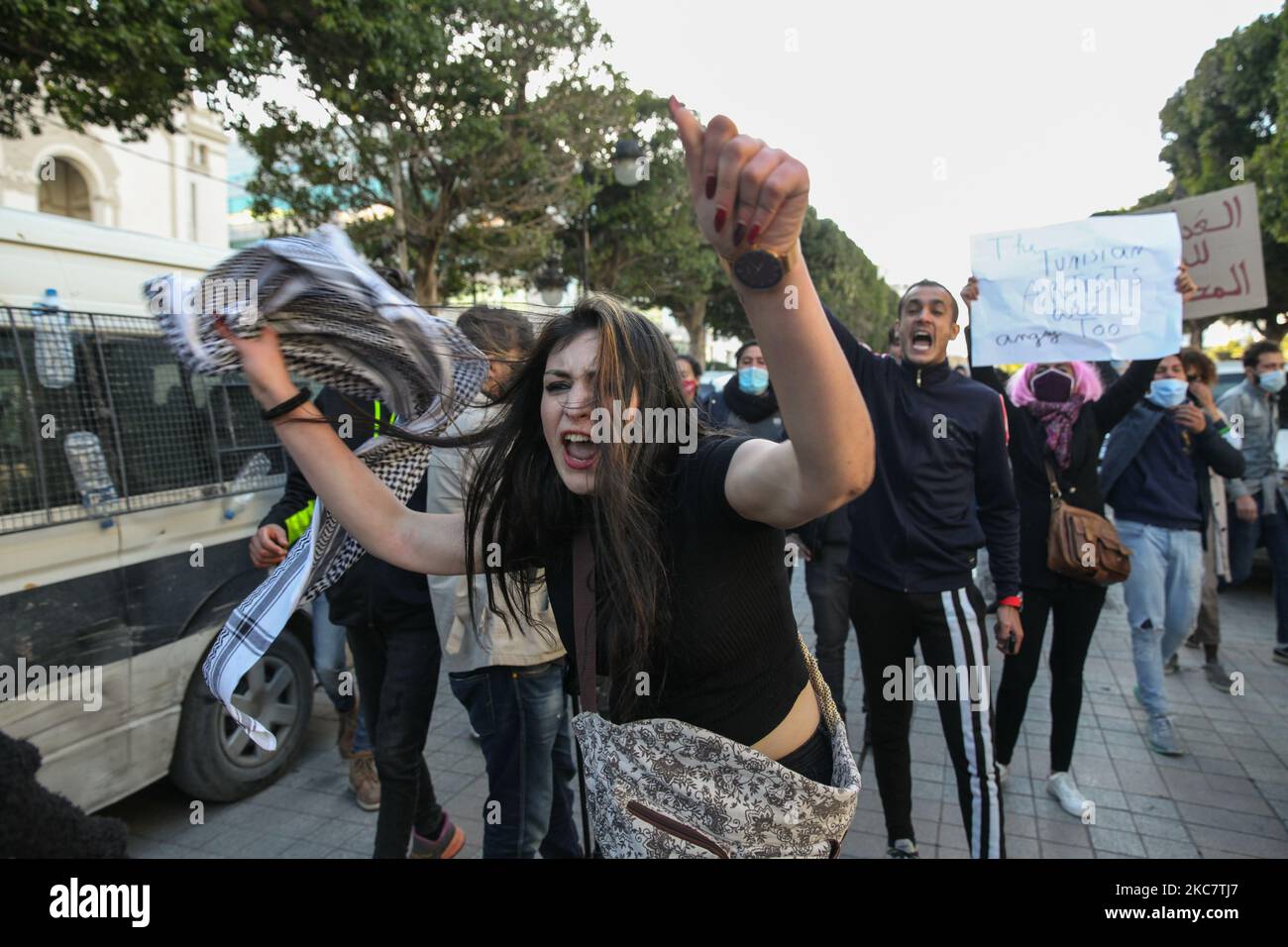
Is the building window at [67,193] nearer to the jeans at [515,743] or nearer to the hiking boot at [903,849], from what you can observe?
the jeans at [515,743]

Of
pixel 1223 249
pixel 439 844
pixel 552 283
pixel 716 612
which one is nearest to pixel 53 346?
pixel 439 844

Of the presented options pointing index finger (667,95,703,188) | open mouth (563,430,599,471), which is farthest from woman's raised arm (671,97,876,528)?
open mouth (563,430,599,471)

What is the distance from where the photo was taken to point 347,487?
1725 millimetres

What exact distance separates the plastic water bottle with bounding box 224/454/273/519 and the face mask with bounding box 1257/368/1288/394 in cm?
659

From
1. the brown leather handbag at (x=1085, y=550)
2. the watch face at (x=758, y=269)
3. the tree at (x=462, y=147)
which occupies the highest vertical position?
the tree at (x=462, y=147)

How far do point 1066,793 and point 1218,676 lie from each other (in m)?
2.37

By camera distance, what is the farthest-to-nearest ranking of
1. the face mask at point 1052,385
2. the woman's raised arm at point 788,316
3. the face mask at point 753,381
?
1. the face mask at point 753,381
2. the face mask at point 1052,385
3. the woman's raised arm at point 788,316

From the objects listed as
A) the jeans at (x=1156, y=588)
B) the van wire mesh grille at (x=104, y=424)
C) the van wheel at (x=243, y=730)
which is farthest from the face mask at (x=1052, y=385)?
the van wheel at (x=243, y=730)

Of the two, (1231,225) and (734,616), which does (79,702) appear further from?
(1231,225)

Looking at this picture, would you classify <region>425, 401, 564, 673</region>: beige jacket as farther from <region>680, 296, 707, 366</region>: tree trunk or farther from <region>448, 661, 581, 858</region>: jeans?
<region>680, 296, 707, 366</region>: tree trunk

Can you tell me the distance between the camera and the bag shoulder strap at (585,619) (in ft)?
4.99

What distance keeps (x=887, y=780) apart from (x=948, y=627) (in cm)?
71

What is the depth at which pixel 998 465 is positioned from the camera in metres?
3.19

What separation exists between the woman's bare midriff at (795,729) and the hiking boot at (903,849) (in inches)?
77.9
